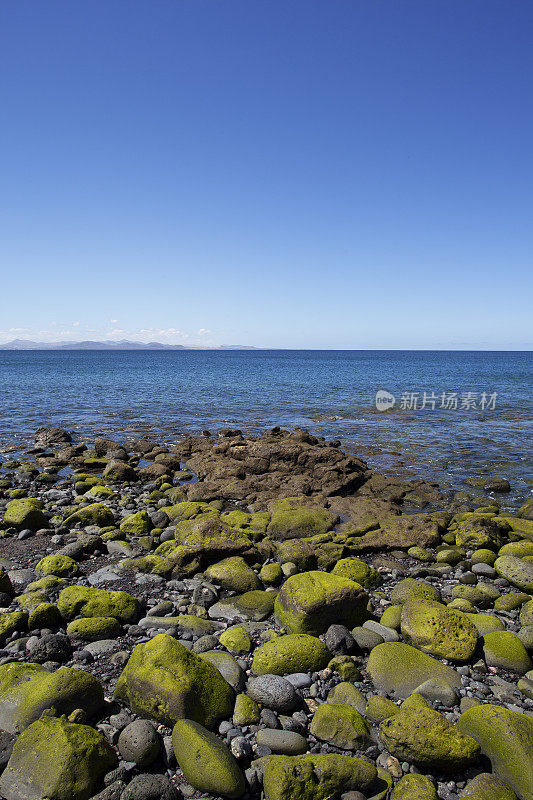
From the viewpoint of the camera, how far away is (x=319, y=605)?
735 cm

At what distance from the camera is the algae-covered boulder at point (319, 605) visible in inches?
289

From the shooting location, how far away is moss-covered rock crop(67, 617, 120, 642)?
7176 mm

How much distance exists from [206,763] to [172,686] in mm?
957

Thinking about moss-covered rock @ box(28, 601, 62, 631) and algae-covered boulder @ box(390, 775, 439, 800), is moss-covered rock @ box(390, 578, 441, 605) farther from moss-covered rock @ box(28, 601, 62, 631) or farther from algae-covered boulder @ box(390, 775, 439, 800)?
moss-covered rock @ box(28, 601, 62, 631)

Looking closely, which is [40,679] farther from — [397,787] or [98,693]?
[397,787]

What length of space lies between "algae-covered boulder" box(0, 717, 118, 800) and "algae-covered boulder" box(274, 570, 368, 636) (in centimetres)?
325

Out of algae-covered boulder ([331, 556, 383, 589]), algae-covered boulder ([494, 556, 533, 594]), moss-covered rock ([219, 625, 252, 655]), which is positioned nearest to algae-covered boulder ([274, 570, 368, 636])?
moss-covered rock ([219, 625, 252, 655])

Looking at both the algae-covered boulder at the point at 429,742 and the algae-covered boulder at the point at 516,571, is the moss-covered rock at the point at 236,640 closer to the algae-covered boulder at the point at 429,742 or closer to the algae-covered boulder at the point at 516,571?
the algae-covered boulder at the point at 429,742

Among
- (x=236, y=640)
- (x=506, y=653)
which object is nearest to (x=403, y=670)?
(x=506, y=653)

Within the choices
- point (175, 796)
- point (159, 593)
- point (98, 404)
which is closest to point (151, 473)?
point (159, 593)

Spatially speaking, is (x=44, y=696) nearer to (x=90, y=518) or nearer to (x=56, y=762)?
(x=56, y=762)

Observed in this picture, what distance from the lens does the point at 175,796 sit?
452 centimetres

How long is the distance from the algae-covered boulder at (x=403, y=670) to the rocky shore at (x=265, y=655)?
0.02 metres

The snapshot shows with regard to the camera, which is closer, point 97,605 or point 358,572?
point 97,605
